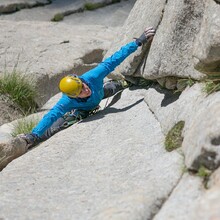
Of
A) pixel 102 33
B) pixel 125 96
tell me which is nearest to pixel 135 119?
pixel 125 96

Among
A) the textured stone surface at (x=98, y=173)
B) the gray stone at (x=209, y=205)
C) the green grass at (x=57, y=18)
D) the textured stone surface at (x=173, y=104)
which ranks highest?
the gray stone at (x=209, y=205)

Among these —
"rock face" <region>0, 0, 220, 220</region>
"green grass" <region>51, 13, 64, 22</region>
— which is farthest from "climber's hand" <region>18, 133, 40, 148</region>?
"green grass" <region>51, 13, 64, 22</region>

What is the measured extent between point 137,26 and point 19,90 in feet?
9.00

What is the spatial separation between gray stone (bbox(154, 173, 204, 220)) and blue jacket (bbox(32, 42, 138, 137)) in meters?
2.88

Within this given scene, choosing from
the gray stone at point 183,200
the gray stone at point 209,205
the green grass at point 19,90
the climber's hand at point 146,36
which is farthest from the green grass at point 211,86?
the green grass at point 19,90

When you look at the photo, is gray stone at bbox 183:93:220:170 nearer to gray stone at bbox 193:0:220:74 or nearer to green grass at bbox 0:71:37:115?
gray stone at bbox 193:0:220:74

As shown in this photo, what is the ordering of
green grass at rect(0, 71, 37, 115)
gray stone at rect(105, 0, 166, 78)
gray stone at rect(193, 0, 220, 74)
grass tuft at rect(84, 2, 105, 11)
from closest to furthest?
gray stone at rect(193, 0, 220, 74), gray stone at rect(105, 0, 166, 78), green grass at rect(0, 71, 37, 115), grass tuft at rect(84, 2, 105, 11)

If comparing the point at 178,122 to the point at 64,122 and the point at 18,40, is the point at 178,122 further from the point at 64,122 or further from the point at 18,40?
the point at 18,40

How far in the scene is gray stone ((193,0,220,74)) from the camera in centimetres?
454

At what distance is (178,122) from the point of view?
5008 mm

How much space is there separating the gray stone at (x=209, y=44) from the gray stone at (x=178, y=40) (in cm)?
43

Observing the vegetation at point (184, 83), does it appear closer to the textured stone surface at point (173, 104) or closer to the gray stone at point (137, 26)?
the textured stone surface at point (173, 104)

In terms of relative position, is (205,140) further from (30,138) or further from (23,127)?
(23,127)

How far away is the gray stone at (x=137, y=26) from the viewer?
6.31 m
